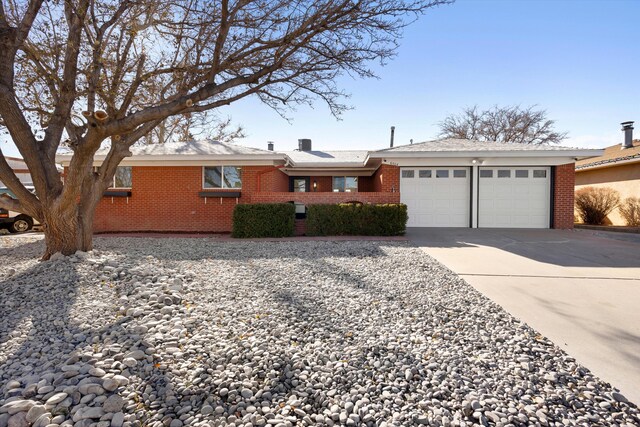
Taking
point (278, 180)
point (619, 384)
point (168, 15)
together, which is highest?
point (168, 15)

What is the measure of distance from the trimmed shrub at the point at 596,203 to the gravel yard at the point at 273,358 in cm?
1415

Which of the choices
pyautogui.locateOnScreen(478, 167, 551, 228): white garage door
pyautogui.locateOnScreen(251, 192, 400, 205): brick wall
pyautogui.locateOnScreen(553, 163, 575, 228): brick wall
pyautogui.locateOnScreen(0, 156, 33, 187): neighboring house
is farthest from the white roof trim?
pyautogui.locateOnScreen(0, 156, 33, 187): neighboring house

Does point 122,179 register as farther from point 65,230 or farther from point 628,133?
point 628,133

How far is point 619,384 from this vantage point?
2312mm

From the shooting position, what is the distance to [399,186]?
478 inches

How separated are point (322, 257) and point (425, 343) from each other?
406 centimetres

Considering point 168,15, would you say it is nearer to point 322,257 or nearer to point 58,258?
point 58,258

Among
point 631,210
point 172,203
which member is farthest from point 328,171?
point 631,210

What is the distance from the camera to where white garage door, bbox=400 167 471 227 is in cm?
1218

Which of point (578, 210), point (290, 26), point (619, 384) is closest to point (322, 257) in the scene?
point (290, 26)

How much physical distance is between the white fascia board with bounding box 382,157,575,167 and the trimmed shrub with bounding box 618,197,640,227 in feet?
13.6

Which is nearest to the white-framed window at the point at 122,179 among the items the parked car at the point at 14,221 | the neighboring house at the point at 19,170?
the parked car at the point at 14,221

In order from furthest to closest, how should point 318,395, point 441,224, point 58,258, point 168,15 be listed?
point 441,224
point 168,15
point 58,258
point 318,395

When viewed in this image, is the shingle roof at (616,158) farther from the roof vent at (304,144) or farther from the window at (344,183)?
the roof vent at (304,144)
